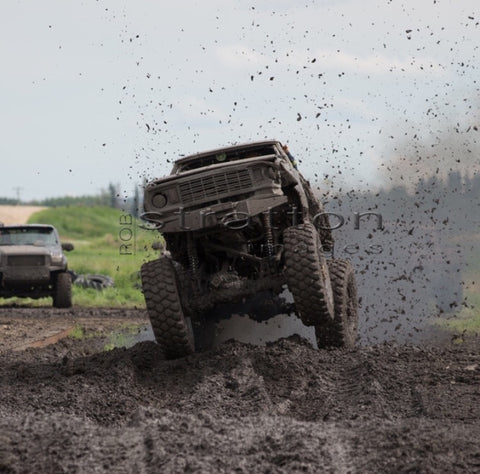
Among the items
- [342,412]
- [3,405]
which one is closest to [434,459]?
[342,412]

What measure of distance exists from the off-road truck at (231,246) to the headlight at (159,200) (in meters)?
0.01

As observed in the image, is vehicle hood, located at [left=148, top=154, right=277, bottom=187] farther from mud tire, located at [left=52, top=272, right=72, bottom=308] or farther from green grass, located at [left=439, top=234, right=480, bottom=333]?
mud tire, located at [left=52, top=272, right=72, bottom=308]

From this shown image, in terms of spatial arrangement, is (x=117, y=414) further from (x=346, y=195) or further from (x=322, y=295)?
(x=346, y=195)

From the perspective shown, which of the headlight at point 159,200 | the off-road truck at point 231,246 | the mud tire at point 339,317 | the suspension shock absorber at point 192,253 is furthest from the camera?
the mud tire at point 339,317

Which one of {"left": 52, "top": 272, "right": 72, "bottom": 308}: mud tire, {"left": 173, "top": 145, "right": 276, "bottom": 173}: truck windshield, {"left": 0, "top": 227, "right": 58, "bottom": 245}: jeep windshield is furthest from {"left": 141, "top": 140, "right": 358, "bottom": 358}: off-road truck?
{"left": 0, "top": 227, "right": 58, "bottom": 245}: jeep windshield

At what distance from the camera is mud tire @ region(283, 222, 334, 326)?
1051cm

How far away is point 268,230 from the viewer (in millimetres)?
11086

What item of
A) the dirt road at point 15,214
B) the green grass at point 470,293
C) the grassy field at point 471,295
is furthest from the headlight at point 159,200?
the dirt road at point 15,214

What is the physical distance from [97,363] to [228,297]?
1.59m

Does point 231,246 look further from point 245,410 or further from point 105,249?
point 105,249

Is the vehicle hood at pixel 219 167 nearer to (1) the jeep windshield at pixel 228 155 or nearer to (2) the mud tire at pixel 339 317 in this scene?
(1) the jeep windshield at pixel 228 155

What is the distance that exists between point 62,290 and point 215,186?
12.2 meters

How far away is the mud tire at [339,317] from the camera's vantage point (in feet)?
38.7

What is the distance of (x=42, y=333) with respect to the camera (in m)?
17.4
